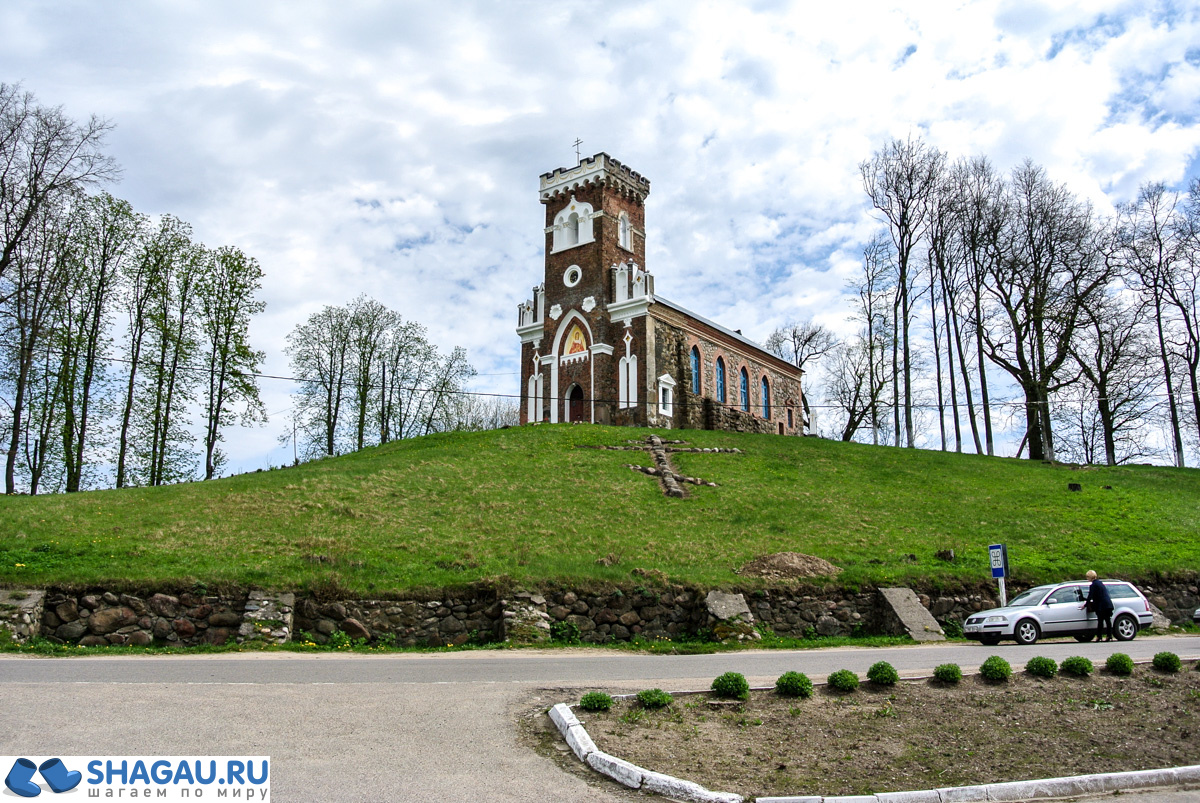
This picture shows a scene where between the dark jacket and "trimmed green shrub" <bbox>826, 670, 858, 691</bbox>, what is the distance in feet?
31.8

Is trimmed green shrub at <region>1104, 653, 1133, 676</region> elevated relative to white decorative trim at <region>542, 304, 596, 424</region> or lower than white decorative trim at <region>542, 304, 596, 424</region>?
lower

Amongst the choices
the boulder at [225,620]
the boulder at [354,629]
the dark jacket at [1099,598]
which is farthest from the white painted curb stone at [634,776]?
the dark jacket at [1099,598]

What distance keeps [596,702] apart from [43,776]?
4739 millimetres

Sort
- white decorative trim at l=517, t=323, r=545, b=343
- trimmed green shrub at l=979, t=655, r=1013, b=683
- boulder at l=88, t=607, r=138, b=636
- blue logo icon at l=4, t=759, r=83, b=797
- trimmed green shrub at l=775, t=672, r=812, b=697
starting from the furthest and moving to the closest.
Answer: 1. white decorative trim at l=517, t=323, r=545, b=343
2. boulder at l=88, t=607, r=138, b=636
3. trimmed green shrub at l=979, t=655, r=1013, b=683
4. trimmed green shrub at l=775, t=672, r=812, b=697
5. blue logo icon at l=4, t=759, r=83, b=797

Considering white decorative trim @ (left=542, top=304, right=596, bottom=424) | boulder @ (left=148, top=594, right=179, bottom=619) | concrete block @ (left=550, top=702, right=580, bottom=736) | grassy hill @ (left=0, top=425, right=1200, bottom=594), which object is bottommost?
concrete block @ (left=550, top=702, right=580, bottom=736)

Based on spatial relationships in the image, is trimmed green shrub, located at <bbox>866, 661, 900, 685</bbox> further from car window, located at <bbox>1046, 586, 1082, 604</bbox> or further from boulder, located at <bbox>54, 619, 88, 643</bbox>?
boulder, located at <bbox>54, 619, 88, 643</bbox>

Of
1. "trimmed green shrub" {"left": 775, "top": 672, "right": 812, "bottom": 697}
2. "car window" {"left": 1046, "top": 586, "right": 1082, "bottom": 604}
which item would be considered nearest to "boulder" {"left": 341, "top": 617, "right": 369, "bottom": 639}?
"trimmed green shrub" {"left": 775, "top": 672, "right": 812, "bottom": 697}

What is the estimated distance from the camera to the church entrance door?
42469 millimetres

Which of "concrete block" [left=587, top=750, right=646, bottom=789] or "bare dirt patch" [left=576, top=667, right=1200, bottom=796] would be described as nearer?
"concrete block" [left=587, top=750, right=646, bottom=789]

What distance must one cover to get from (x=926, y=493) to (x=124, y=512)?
25.8 m

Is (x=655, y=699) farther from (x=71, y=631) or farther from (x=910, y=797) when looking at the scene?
(x=71, y=631)

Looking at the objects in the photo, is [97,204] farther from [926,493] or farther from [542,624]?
[926,493]

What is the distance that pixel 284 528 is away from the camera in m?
20.3

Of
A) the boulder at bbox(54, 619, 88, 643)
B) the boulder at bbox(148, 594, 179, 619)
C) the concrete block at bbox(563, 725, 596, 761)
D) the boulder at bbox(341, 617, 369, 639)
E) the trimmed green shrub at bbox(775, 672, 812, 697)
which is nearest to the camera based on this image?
the concrete block at bbox(563, 725, 596, 761)
